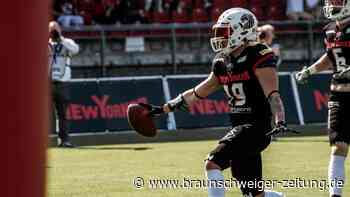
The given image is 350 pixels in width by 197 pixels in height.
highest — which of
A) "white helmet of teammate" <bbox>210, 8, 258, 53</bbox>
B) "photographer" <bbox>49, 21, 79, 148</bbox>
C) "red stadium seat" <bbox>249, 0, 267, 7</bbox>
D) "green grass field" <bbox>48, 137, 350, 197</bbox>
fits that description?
"red stadium seat" <bbox>249, 0, 267, 7</bbox>

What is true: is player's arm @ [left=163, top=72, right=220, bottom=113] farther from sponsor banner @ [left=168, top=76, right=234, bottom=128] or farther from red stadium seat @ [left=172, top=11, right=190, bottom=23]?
red stadium seat @ [left=172, top=11, right=190, bottom=23]

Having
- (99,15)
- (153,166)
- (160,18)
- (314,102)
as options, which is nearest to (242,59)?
(153,166)

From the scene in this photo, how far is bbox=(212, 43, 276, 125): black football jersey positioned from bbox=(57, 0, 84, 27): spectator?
15901 mm

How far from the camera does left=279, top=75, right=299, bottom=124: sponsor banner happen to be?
18844 millimetres

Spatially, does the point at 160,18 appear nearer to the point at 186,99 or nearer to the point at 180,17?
the point at 180,17

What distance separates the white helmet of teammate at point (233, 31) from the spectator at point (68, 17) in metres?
15.8

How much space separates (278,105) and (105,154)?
751 cm

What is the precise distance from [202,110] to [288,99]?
74.3 inches

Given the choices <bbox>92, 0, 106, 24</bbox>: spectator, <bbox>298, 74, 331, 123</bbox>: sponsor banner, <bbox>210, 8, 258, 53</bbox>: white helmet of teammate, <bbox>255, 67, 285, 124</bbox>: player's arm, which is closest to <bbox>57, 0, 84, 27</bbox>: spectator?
<bbox>92, 0, 106, 24</bbox>: spectator

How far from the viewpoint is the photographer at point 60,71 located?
15555mm

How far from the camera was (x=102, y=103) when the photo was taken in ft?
58.5

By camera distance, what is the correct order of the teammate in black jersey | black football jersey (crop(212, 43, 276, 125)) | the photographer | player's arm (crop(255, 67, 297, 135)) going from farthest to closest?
1. the photographer
2. the teammate in black jersey
3. black football jersey (crop(212, 43, 276, 125))
4. player's arm (crop(255, 67, 297, 135))

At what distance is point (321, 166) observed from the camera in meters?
11.3

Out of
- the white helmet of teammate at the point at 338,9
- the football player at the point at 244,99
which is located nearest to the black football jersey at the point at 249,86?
the football player at the point at 244,99
